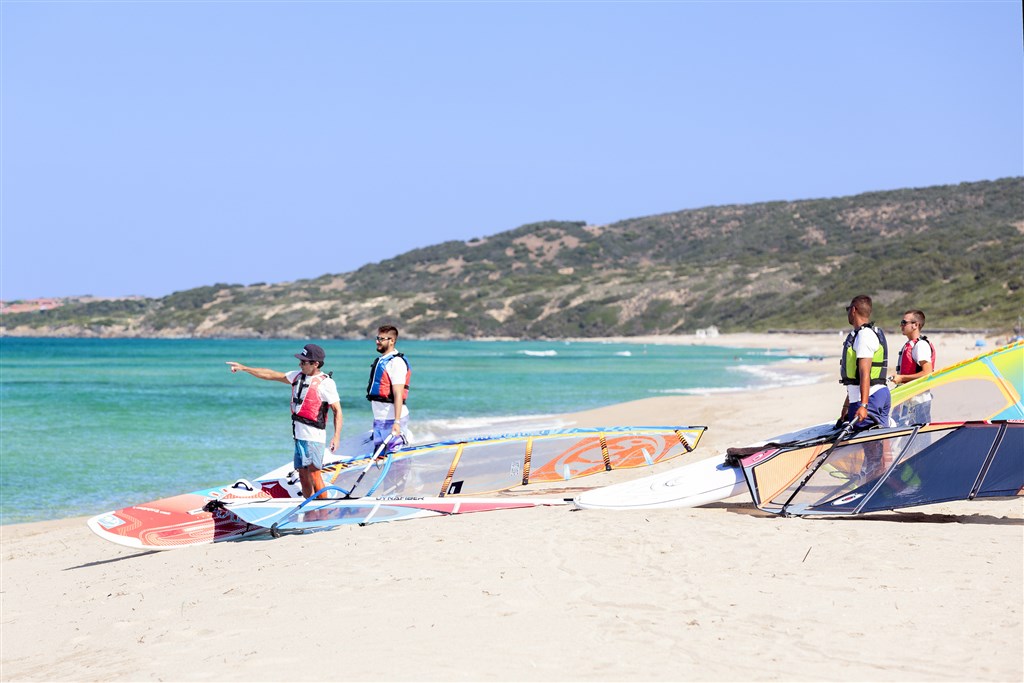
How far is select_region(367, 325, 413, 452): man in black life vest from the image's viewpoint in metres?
8.84

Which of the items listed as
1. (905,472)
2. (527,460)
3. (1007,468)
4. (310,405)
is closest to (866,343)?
(905,472)

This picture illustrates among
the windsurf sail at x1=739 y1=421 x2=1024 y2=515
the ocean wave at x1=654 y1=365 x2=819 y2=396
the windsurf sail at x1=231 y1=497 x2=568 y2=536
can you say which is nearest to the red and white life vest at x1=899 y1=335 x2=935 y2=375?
the windsurf sail at x1=739 y1=421 x2=1024 y2=515

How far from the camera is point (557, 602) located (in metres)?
5.45

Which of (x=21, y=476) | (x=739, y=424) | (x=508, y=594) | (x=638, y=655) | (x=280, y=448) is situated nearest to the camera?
(x=638, y=655)

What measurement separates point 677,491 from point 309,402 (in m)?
3.25

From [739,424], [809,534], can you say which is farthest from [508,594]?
[739,424]

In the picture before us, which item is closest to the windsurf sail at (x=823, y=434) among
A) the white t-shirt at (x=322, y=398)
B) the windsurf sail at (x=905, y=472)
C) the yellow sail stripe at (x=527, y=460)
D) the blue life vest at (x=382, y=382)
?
the windsurf sail at (x=905, y=472)

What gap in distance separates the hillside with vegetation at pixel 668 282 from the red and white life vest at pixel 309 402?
2427 inches

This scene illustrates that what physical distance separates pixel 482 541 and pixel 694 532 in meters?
1.58

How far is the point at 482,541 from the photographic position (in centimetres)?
703

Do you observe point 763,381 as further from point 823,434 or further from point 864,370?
point 864,370

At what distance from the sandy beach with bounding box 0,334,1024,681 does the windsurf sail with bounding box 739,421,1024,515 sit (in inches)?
8.3

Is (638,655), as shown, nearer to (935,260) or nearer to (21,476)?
(21,476)

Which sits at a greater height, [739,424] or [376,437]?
[376,437]
